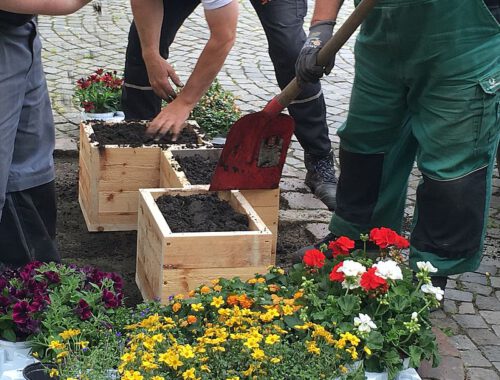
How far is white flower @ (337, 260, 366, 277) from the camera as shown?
3102 mm

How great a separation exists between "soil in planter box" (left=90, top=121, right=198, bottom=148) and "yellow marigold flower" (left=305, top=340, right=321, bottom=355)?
2140mm

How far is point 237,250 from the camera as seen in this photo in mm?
3717

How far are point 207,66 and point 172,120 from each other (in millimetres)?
453

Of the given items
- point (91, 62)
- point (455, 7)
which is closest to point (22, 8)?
point (455, 7)

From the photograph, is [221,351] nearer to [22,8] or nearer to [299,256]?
[22,8]

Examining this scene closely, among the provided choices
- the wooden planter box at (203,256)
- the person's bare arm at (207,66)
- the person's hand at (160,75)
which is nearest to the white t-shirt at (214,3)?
the person's bare arm at (207,66)

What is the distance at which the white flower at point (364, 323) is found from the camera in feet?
9.78

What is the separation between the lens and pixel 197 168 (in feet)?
15.1

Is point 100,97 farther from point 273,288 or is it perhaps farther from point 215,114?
point 273,288

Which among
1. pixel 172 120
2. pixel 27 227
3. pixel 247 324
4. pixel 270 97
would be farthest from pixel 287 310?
pixel 270 97

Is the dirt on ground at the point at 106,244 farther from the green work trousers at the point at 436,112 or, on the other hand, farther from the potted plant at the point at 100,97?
the green work trousers at the point at 436,112

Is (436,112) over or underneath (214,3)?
underneath

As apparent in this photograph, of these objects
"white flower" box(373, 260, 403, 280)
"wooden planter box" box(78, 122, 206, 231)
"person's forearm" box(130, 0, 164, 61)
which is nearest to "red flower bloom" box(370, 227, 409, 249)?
"white flower" box(373, 260, 403, 280)

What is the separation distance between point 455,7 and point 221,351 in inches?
64.7
